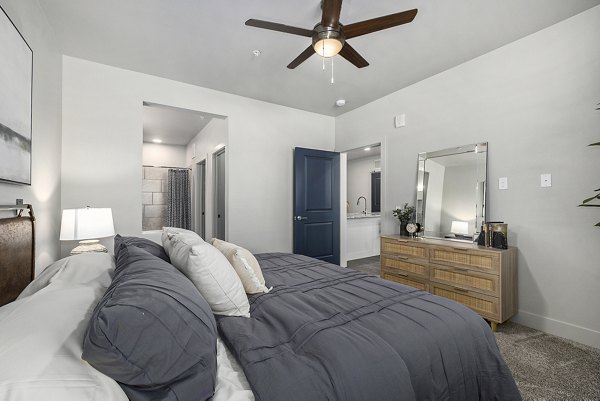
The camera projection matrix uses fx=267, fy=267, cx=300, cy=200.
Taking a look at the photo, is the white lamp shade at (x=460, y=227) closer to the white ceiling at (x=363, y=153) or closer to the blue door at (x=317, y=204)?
the blue door at (x=317, y=204)

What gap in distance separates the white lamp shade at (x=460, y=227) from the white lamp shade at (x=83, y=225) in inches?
142

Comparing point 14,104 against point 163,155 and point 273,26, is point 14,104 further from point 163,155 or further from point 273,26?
point 163,155

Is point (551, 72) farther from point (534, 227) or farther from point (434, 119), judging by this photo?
point (534, 227)

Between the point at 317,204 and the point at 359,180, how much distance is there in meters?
3.50

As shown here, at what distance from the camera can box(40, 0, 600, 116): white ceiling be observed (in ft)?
7.04

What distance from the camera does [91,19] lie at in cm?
229

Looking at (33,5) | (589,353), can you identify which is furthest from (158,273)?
(589,353)

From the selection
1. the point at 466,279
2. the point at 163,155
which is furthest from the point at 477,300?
the point at 163,155

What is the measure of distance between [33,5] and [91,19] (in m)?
0.39

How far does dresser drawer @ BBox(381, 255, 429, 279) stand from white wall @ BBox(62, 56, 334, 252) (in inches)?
61.5

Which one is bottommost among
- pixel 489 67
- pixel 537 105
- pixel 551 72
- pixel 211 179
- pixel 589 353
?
pixel 589 353

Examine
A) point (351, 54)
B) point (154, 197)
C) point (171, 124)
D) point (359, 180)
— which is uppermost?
point (171, 124)

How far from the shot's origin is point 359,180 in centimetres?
757

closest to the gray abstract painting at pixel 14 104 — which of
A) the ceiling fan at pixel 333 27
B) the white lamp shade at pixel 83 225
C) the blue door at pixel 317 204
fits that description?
the white lamp shade at pixel 83 225
